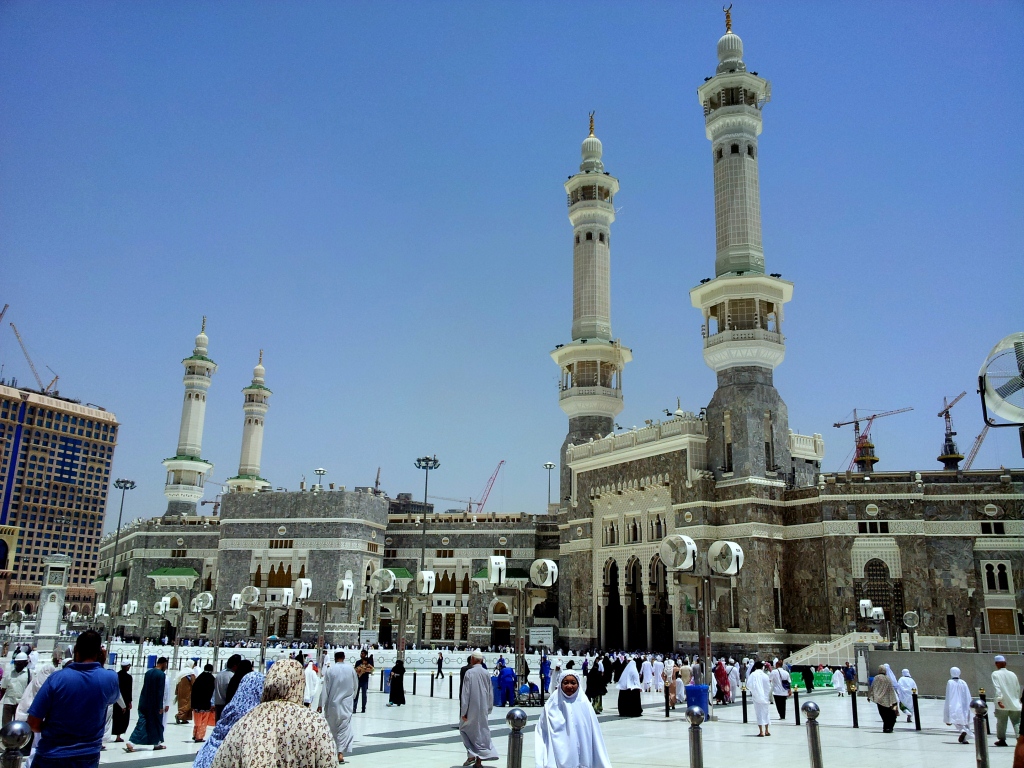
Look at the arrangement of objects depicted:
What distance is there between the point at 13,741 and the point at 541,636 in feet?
119

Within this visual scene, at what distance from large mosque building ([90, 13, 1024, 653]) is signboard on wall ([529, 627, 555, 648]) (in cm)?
96

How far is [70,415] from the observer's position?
9269cm

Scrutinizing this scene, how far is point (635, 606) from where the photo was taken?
38.4 metres

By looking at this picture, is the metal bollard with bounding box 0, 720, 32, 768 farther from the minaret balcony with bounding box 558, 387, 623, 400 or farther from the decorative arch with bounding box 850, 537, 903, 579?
the minaret balcony with bounding box 558, 387, 623, 400

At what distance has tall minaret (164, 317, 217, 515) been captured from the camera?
5794 centimetres

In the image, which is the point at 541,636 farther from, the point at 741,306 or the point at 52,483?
the point at 52,483

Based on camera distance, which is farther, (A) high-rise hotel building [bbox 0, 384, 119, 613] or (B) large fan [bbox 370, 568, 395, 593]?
(A) high-rise hotel building [bbox 0, 384, 119, 613]

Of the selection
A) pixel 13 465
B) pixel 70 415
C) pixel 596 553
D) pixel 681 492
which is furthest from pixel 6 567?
pixel 681 492

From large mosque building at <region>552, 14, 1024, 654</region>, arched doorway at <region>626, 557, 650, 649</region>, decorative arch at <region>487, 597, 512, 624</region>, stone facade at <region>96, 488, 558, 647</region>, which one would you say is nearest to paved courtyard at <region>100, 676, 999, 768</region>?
large mosque building at <region>552, 14, 1024, 654</region>

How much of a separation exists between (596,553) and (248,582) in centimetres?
2196

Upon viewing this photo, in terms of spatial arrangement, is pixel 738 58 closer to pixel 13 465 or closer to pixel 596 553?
pixel 596 553

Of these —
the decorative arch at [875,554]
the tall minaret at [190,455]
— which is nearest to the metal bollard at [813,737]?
the decorative arch at [875,554]

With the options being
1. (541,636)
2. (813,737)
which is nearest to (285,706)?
(813,737)

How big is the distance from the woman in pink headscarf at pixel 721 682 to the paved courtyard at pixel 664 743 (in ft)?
7.03
